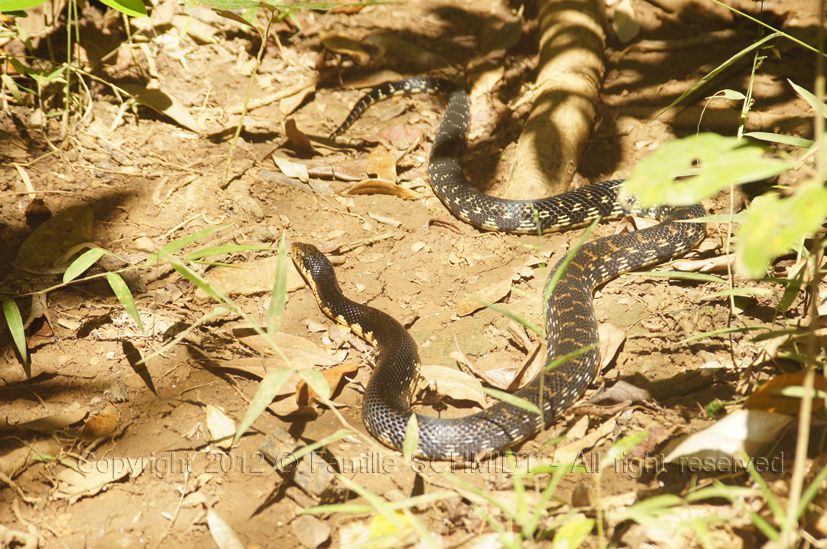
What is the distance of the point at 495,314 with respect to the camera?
210 inches

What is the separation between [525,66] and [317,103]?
2.76 m

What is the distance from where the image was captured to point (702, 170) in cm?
203

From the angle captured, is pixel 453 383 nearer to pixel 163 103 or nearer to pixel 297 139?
pixel 297 139

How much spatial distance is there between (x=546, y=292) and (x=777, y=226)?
1.80 m

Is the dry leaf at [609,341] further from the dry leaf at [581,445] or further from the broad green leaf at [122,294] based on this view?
the broad green leaf at [122,294]

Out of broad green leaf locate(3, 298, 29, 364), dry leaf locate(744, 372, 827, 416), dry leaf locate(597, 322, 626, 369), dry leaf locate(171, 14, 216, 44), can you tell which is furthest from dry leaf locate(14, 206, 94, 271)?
dry leaf locate(744, 372, 827, 416)

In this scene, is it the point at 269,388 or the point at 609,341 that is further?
the point at 609,341

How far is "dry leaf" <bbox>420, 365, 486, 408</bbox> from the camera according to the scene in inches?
183

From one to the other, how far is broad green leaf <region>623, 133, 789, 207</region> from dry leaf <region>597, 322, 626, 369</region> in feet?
9.67

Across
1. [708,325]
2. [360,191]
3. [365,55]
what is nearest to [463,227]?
[360,191]

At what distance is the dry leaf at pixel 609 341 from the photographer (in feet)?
15.7

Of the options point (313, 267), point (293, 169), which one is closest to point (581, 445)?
point (313, 267)

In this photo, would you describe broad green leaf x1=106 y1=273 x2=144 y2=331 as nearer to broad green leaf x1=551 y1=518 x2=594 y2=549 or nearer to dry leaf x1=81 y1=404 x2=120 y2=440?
dry leaf x1=81 y1=404 x2=120 y2=440

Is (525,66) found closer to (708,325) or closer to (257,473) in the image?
(708,325)
